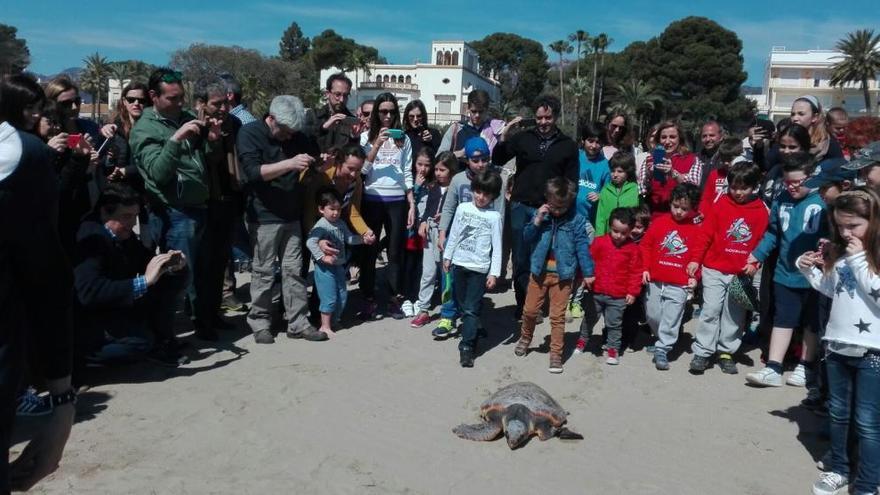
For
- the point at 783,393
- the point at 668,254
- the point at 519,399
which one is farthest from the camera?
the point at 668,254

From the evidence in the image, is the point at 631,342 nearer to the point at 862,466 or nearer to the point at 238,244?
the point at 862,466

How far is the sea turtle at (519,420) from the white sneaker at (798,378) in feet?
6.89

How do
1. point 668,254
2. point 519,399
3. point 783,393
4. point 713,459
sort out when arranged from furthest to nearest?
point 668,254, point 783,393, point 519,399, point 713,459

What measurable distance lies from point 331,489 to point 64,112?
12.3 feet

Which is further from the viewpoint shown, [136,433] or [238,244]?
[238,244]

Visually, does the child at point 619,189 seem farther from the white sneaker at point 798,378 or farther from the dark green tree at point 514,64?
the dark green tree at point 514,64

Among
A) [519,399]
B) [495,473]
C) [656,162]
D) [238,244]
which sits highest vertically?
[656,162]

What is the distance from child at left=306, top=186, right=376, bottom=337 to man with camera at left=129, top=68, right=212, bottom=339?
1.05m

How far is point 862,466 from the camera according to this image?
355cm

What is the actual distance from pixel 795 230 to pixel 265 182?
169 inches

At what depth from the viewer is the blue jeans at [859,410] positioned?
3.51 meters

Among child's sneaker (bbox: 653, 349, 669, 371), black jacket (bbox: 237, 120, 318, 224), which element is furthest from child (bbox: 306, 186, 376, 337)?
child's sneaker (bbox: 653, 349, 669, 371)

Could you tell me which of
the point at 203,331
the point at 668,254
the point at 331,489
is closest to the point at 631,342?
the point at 668,254

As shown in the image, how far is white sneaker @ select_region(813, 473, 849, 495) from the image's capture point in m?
3.62
